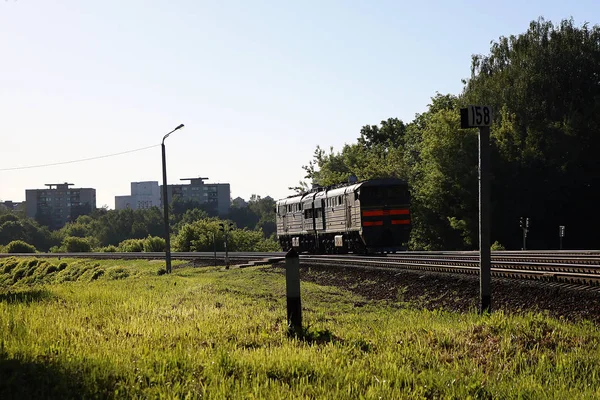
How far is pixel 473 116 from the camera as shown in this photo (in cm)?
1207

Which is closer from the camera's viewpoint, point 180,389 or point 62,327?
point 180,389

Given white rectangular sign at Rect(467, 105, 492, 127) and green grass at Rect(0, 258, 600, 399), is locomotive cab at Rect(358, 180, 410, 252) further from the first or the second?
white rectangular sign at Rect(467, 105, 492, 127)

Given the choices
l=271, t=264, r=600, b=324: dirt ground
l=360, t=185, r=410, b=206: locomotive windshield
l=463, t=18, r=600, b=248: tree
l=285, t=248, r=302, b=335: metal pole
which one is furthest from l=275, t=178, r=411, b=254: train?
l=285, t=248, r=302, b=335: metal pole

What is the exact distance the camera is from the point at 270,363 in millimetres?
7605

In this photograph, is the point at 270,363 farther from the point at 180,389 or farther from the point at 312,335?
the point at 312,335

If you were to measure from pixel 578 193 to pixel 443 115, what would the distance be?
13.4 metres

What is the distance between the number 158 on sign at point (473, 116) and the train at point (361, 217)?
2433 cm

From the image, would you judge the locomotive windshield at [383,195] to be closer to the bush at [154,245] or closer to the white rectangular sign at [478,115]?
the white rectangular sign at [478,115]

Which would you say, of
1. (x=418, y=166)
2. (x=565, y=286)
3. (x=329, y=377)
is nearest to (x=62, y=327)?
(x=329, y=377)

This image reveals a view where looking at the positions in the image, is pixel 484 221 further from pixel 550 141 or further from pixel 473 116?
pixel 550 141

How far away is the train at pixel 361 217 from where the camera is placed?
3659cm

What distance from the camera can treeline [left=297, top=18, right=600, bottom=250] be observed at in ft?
188

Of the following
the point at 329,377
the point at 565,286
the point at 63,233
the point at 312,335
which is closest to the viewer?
Answer: the point at 329,377

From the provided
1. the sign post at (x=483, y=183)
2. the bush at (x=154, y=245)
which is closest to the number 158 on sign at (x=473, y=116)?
the sign post at (x=483, y=183)
